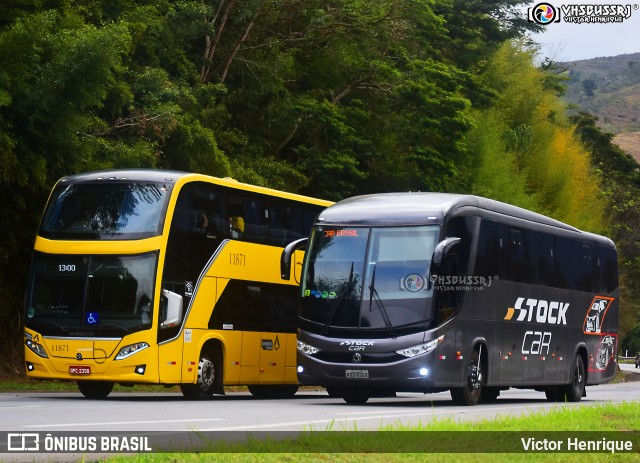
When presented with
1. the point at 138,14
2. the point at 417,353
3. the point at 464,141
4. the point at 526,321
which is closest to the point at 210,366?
the point at 417,353

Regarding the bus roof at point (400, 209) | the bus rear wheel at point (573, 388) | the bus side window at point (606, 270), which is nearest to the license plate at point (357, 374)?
the bus roof at point (400, 209)

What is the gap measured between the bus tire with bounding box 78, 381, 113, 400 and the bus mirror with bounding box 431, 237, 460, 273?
652cm

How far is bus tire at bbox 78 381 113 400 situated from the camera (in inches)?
947

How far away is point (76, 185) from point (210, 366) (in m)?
4.14

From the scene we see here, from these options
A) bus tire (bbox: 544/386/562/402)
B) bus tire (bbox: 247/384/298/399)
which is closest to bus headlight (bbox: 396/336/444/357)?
bus tire (bbox: 247/384/298/399)

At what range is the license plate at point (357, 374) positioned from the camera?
72.0 ft

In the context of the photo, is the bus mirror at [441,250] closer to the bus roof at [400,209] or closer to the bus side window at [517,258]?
the bus roof at [400,209]

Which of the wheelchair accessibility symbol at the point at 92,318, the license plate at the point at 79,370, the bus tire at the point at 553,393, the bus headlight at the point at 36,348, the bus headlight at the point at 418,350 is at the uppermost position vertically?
the wheelchair accessibility symbol at the point at 92,318

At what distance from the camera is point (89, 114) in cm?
3033

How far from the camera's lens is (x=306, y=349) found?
74.4 ft

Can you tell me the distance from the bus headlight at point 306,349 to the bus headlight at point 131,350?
2.61 metres

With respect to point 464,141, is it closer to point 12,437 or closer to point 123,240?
point 123,240

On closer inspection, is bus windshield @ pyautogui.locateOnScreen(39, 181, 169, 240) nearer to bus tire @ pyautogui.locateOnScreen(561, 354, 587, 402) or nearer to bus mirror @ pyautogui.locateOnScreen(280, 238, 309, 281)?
bus mirror @ pyautogui.locateOnScreen(280, 238, 309, 281)

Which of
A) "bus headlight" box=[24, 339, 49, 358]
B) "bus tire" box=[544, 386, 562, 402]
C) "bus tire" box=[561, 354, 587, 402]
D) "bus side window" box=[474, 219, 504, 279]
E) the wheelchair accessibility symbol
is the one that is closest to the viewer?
the wheelchair accessibility symbol
